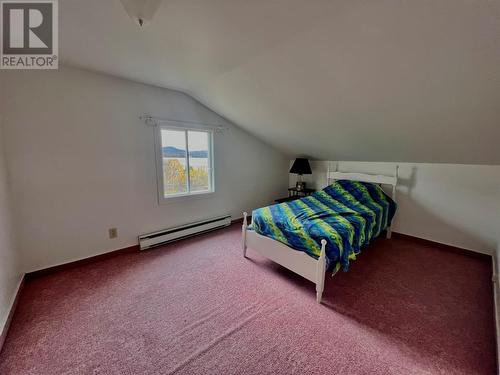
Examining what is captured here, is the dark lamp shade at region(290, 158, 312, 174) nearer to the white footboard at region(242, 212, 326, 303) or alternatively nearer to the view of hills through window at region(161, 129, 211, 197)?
the view of hills through window at region(161, 129, 211, 197)

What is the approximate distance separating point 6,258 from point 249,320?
201 centimetres

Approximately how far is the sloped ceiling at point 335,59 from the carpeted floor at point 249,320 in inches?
64.0

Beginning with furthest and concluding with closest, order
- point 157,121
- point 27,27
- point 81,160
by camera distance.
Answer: point 157,121 < point 81,160 < point 27,27

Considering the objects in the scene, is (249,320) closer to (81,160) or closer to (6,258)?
(6,258)

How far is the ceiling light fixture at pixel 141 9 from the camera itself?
1.15 metres

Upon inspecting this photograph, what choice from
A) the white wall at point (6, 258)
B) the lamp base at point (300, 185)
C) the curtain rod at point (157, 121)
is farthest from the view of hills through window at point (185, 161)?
the lamp base at point (300, 185)

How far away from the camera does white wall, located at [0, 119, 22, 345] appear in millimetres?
1498

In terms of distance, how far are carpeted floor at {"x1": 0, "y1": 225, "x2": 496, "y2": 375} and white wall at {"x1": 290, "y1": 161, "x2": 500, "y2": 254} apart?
43cm

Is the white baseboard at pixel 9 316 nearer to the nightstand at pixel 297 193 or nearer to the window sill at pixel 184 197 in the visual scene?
the window sill at pixel 184 197

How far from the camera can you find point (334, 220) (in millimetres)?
2268

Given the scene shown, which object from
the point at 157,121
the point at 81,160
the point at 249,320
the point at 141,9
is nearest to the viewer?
the point at 141,9

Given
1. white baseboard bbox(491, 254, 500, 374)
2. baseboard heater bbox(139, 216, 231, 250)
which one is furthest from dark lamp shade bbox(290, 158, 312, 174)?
white baseboard bbox(491, 254, 500, 374)

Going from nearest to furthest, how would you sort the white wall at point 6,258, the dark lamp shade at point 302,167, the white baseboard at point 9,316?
the white baseboard at point 9,316, the white wall at point 6,258, the dark lamp shade at point 302,167

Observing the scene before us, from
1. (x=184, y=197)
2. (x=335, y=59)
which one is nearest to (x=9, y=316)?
(x=184, y=197)
